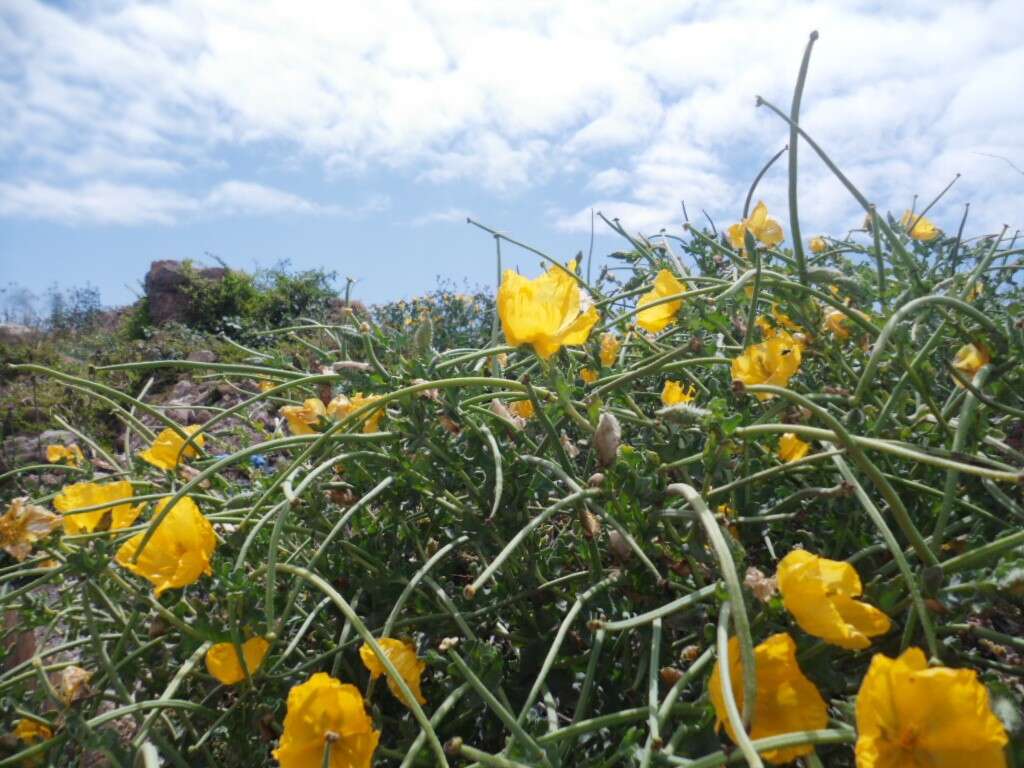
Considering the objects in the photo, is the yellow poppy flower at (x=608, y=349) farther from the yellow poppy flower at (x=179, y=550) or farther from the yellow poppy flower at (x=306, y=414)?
the yellow poppy flower at (x=179, y=550)

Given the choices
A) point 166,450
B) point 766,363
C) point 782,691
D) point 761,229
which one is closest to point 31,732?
point 166,450

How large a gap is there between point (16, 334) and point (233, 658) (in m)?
7.96

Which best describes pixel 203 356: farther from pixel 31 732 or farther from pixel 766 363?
pixel 766 363

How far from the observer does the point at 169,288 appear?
821 cm

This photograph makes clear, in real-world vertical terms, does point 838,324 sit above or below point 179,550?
above

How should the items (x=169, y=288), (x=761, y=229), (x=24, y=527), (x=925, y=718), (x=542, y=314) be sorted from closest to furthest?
(x=925, y=718) < (x=542, y=314) < (x=24, y=527) < (x=761, y=229) < (x=169, y=288)

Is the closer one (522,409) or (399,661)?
(399,661)

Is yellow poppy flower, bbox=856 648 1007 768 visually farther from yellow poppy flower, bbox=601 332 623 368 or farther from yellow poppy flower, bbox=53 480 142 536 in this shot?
yellow poppy flower, bbox=53 480 142 536

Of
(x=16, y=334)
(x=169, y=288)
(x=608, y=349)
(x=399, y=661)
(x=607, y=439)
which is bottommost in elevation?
(x=399, y=661)

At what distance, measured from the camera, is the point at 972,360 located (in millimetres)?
783

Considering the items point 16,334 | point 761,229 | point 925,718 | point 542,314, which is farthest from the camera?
point 16,334

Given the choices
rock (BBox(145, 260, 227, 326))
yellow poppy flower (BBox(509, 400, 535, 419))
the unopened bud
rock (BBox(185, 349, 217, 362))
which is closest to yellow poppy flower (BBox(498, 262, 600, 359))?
the unopened bud

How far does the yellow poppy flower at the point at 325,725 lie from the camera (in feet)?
2.27

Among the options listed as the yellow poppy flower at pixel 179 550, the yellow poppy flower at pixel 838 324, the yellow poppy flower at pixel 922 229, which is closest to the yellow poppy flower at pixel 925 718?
the yellow poppy flower at pixel 838 324
